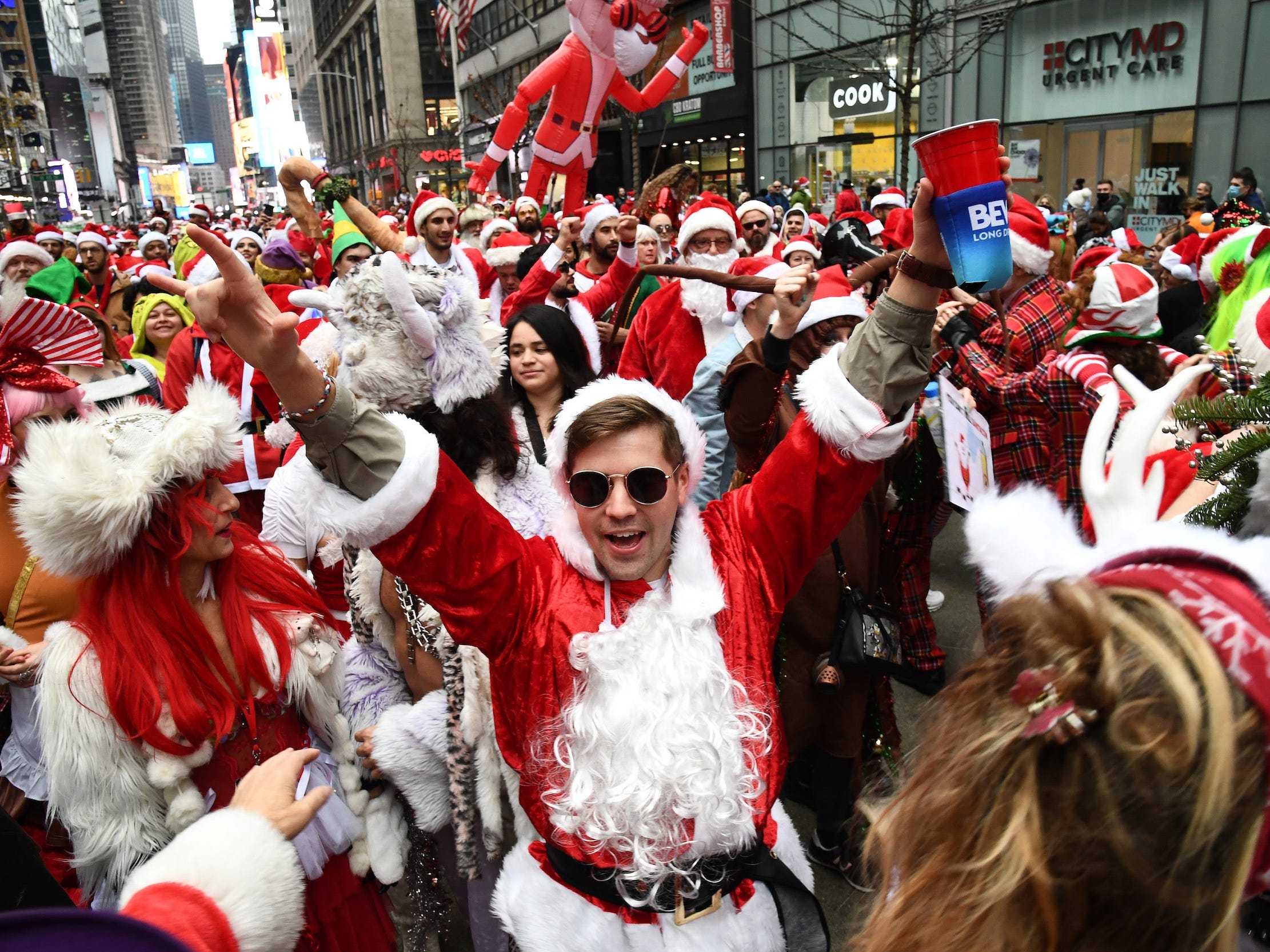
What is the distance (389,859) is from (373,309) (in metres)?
1.77

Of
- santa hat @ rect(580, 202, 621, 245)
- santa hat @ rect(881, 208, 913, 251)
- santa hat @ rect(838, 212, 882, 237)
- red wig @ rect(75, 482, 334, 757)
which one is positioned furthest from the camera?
santa hat @ rect(838, 212, 882, 237)

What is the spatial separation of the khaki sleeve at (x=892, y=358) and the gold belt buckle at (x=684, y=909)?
1.06 m

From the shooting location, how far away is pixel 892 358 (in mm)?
1742

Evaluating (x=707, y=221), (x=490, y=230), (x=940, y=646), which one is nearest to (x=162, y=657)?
(x=940, y=646)

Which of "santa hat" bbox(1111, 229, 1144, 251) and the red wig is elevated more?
"santa hat" bbox(1111, 229, 1144, 251)

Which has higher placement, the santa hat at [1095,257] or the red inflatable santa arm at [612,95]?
the red inflatable santa arm at [612,95]

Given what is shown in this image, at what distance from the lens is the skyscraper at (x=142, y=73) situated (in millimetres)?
140875

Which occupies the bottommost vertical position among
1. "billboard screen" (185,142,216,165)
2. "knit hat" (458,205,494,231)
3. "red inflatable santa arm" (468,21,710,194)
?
"knit hat" (458,205,494,231)

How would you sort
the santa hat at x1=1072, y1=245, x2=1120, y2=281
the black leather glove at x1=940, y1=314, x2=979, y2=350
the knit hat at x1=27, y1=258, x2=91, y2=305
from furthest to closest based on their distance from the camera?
the knit hat at x1=27, y1=258, x2=91, y2=305 < the santa hat at x1=1072, y1=245, x2=1120, y2=281 < the black leather glove at x1=940, y1=314, x2=979, y2=350

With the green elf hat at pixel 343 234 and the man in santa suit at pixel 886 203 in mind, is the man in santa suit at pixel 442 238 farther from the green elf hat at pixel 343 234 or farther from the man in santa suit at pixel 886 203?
the man in santa suit at pixel 886 203

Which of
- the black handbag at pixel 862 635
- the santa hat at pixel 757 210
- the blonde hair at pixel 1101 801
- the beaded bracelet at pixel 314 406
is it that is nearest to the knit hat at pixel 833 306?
the black handbag at pixel 862 635

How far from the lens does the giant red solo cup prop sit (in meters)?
1.56

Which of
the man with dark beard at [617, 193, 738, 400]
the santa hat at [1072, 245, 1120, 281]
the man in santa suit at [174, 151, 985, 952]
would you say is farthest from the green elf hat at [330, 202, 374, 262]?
the santa hat at [1072, 245, 1120, 281]

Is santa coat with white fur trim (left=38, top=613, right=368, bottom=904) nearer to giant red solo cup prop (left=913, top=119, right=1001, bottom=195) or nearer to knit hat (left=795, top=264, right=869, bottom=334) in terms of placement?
giant red solo cup prop (left=913, top=119, right=1001, bottom=195)
